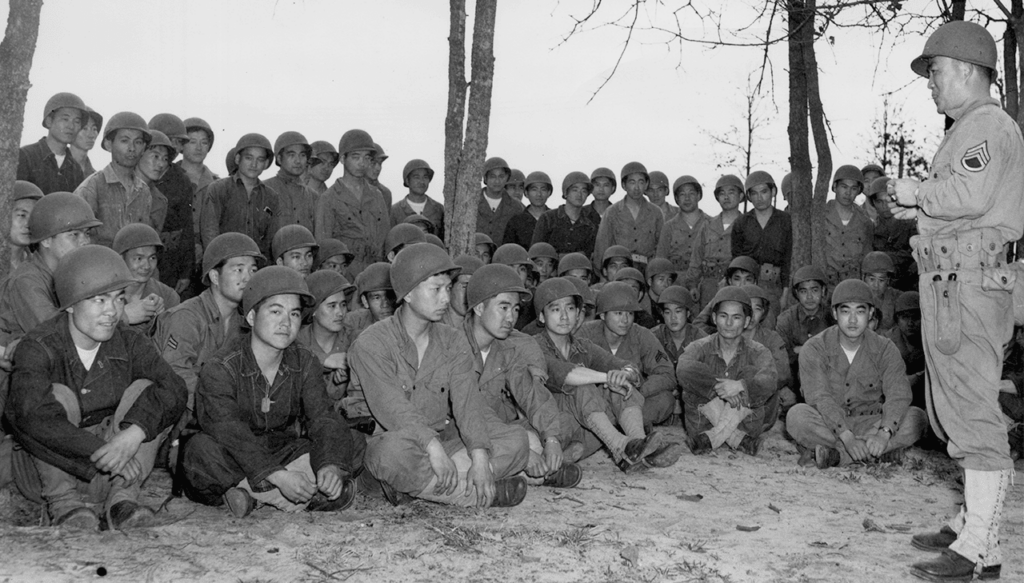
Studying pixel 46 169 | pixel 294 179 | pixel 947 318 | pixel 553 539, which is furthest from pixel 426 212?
pixel 947 318

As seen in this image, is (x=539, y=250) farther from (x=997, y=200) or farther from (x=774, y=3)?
(x=997, y=200)

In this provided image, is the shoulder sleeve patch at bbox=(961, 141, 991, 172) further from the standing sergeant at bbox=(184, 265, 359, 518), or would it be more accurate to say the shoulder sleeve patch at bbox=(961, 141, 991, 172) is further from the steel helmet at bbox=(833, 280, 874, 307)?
the standing sergeant at bbox=(184, 265, 359, 518)

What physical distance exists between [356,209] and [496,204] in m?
2.93

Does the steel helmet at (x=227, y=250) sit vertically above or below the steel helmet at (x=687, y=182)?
below

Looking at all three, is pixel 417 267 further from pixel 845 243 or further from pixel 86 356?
pixel 845 243

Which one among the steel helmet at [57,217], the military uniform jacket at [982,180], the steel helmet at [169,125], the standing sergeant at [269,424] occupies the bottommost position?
the standing sergeant at [269,424]

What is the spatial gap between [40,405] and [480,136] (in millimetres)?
4454

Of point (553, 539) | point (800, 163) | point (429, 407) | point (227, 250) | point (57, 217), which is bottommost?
point (553, 539)

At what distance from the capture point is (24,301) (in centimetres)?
550

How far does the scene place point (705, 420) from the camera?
7227 millimetres

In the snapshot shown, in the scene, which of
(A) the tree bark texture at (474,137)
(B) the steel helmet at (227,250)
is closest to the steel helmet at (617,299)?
(A) the tree bark texture at (474,137)

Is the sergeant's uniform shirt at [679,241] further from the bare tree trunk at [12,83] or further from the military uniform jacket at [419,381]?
the bare tree trunk at [12,83]

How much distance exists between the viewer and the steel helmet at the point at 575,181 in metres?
11.4

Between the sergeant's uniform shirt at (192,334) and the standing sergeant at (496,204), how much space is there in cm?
547
